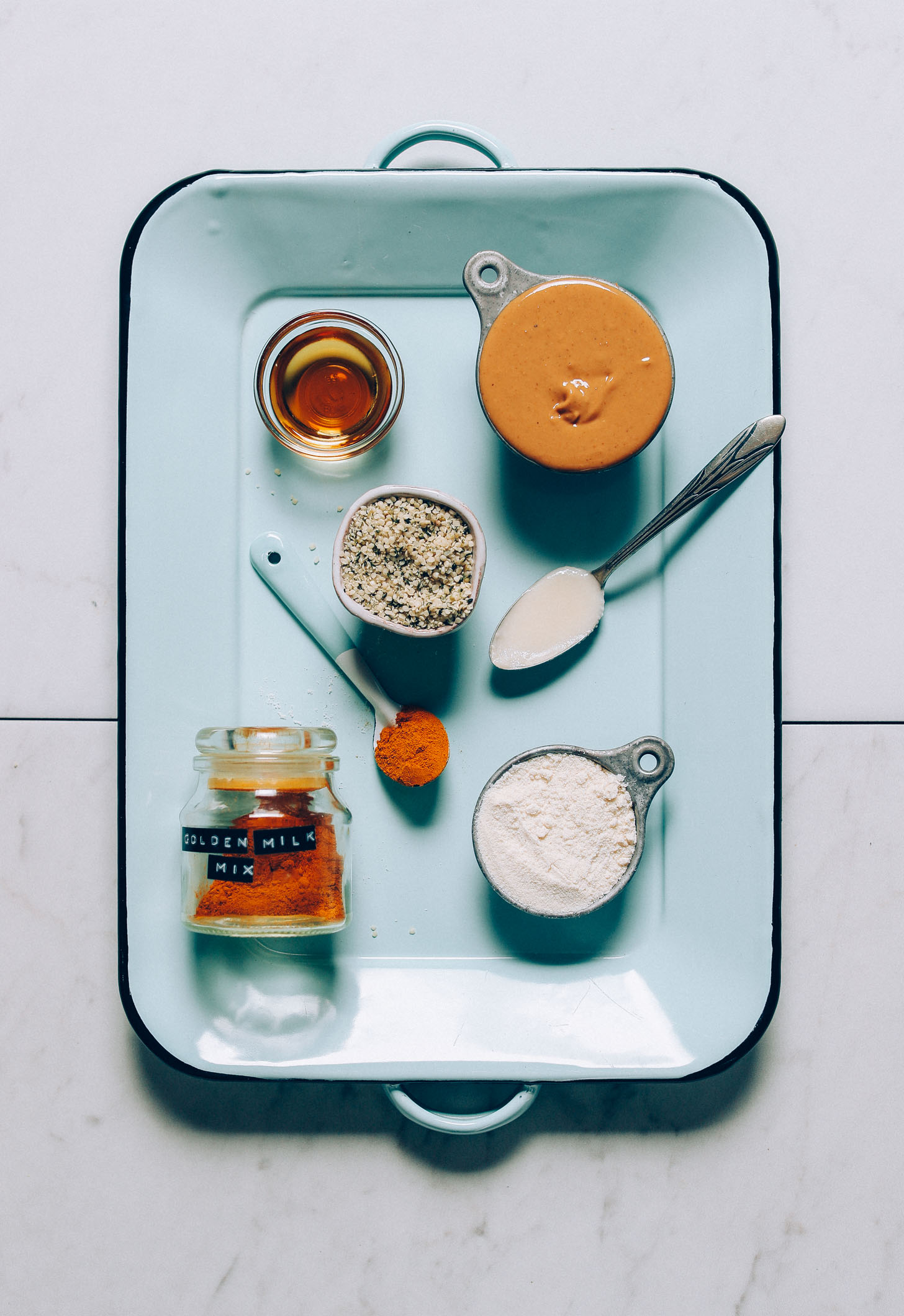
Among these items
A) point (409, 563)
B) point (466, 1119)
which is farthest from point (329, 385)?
point (466, 1119)

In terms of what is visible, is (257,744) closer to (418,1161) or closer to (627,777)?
(627,777)

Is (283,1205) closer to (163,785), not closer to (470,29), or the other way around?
(163,785)

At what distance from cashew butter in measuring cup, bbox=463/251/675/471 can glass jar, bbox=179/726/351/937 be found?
1.18 feet

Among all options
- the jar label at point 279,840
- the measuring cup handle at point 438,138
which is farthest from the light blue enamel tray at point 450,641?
the jar label at point 279,840

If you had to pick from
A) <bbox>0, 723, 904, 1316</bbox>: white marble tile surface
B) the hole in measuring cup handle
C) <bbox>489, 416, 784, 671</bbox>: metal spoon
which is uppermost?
<bbox>489, 416, 784, 671</bbox>: metal spoon

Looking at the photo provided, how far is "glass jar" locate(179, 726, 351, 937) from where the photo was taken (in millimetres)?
797

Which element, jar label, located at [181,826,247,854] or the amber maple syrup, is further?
the amber maple syrup

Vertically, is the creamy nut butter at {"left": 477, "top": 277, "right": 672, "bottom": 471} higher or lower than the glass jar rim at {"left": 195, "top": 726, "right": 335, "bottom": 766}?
higher

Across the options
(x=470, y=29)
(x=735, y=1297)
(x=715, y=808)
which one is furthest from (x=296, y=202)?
(x=735, y=1297)

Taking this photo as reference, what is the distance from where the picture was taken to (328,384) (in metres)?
0.91

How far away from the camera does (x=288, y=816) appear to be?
2.68ft

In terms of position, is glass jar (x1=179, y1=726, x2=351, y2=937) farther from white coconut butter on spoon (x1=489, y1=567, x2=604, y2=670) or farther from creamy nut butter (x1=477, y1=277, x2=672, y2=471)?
creamy nut butter (x1=477, y1=277, x2=672, y2=471)

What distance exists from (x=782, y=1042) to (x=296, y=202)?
99 centimetres

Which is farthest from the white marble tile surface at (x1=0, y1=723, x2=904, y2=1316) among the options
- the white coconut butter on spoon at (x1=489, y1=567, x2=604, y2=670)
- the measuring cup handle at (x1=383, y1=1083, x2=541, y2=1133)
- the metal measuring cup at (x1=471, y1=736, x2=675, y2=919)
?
the white coconut butter on spoon at (x1=489, y1=567, x2=604, y2=670)
